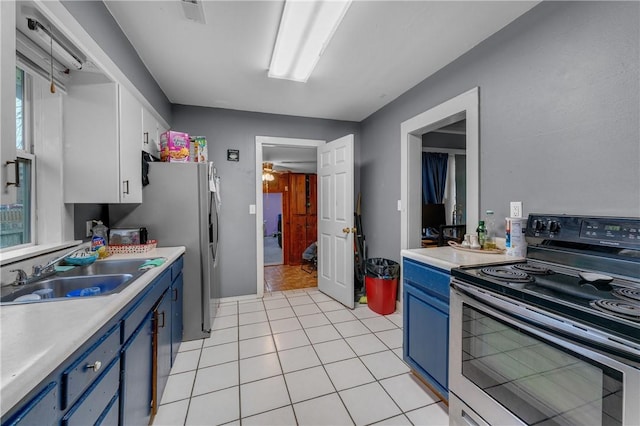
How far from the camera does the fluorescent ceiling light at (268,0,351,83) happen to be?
59.1 inches

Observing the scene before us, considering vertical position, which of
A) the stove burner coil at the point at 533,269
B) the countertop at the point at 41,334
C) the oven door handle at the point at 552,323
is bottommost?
the oven door handle at the point at 552,323

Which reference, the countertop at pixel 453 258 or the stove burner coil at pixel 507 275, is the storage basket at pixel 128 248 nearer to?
the countertop at pixel 453 258

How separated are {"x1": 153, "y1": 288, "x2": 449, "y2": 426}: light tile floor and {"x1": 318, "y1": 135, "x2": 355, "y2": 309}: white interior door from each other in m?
0.49

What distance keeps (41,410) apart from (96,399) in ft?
1.01

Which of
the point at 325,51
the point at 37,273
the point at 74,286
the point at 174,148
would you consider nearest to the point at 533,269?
the point at 325,51

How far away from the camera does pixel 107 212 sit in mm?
2174

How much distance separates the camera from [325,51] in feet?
6.77

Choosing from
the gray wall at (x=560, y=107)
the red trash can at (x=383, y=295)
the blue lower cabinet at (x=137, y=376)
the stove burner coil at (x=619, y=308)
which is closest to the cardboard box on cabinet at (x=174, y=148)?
the blue lower cabinet at (x=137, y=376)

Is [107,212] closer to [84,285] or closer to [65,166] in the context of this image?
[65,166]

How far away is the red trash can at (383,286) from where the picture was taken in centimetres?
281

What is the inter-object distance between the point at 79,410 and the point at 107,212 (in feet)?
6.06

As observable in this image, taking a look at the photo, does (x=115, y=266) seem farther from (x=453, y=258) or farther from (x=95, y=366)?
(x=453, y=258)

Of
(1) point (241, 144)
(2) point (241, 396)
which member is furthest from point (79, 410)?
(1) point (241, 144)

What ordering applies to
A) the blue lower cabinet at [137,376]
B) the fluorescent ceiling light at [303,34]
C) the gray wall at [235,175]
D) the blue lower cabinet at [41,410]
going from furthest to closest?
1. the gray wall at [235,175]
2. the fluorescent ceiling light at [303,34]
3. the blue lower cabinet at [137,376]
4. the blue lower cabinet at [41,410]
